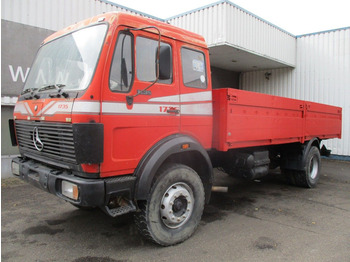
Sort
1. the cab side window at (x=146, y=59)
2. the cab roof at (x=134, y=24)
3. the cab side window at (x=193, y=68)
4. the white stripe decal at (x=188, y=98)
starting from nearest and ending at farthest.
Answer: the cab roof at (x=134, y=24)
the cab side window at (x=146, y=59)
the white stripe decal at (x=188, y=98)
the cab side window at (x=193, y=68)

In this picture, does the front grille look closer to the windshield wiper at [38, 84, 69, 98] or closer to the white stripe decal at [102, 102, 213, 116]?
the windshield wiper at [38, 84, 69, 98]

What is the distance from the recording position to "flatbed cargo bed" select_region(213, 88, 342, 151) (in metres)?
4.17

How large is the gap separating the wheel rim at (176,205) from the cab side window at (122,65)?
137 cm

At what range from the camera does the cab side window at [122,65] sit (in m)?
3.02

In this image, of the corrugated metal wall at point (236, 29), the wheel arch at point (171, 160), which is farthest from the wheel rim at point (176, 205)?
the corrugated metal wall at point (236, 29)

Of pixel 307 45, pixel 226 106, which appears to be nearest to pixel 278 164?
pixel 226 106

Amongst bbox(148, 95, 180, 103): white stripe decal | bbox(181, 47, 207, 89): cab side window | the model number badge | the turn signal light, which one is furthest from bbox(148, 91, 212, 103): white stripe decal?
Answer: the model number badge

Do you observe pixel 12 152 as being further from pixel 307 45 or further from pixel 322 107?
pixel 307 45

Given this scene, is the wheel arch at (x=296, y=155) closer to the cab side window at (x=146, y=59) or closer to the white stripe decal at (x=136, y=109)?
the white stripe decal at (x=136, y=109)

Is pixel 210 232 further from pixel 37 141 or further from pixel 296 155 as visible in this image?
pixel 296 155

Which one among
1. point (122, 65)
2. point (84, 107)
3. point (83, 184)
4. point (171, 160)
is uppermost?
point (122, 65)

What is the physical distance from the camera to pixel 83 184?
2.80m

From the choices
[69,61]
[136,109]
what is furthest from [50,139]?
[136,109]

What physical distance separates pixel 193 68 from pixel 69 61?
5.31 feet
